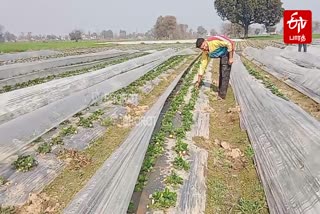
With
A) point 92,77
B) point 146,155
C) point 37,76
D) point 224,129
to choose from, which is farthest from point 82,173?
point 37,76

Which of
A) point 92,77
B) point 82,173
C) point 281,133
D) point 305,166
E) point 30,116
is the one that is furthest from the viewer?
point 92,77

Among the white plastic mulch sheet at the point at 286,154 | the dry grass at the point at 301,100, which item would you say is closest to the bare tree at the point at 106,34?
the dry grass at the point at 301,100

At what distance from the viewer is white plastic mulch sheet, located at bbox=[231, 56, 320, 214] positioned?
3.26m

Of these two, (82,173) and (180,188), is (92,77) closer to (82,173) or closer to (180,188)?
(82,173)

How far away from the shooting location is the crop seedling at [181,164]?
4.55m

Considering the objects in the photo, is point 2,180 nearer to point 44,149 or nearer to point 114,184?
point 44,149

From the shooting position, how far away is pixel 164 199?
3.68 m

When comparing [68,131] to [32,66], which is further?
[32,66]

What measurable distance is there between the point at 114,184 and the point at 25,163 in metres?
1.58

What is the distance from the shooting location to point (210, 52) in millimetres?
8891

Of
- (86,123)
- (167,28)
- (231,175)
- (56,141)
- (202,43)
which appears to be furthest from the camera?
(167,28)

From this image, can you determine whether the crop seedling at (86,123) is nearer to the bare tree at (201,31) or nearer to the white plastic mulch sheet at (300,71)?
the white plastic mulch sheet at (300,71)

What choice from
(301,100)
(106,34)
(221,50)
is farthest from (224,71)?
(106,34)

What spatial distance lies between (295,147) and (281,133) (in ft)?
2.32
